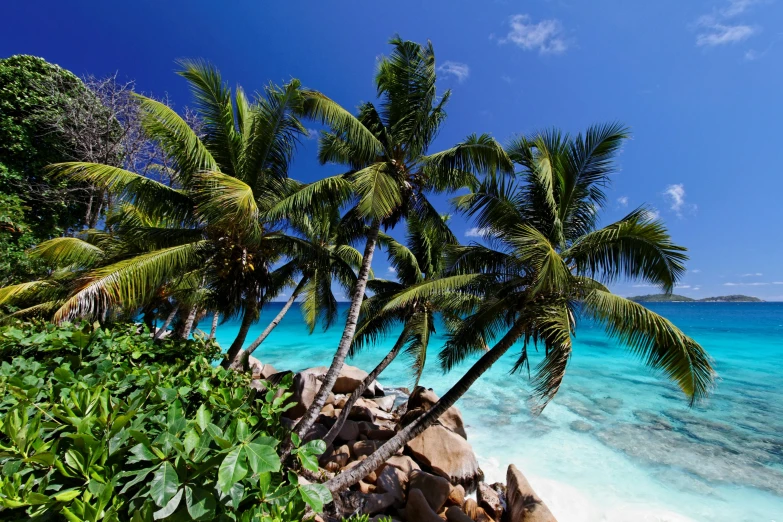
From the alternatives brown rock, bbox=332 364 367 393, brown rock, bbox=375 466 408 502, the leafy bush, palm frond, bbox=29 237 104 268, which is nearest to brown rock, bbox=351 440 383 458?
brown rock, bbox=375 466 408 502

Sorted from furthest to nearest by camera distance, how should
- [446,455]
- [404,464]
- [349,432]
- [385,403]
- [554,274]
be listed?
1. [385,403]
2. [349,432]
3. [446,455]
4. [404,464]
5. [554,274]

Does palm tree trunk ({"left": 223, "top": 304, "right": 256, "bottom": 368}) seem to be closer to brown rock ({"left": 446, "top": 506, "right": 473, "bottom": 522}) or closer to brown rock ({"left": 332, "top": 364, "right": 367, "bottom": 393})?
brown rock ({"left": 332, "top": 364, "right": 367, "bottom": 393})

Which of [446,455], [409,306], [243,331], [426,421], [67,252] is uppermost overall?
[409,306]

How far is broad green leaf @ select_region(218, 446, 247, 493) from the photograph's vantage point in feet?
4.77

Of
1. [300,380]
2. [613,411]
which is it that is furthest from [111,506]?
[613,411]

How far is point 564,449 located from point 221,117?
13320mm

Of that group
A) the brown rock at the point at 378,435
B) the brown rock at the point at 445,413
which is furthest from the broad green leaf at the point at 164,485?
the brown rock at the point at 445,413

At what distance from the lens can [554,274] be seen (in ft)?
14.3

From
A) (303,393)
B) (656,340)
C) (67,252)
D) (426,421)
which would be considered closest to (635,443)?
(656,340)

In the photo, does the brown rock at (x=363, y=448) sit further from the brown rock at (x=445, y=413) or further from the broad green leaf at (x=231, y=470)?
the broad green leaf at (x=231, y=470)

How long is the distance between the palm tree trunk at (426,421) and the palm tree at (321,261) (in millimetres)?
3557

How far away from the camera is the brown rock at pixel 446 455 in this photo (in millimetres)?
7242

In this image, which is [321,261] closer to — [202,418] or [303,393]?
[303,393]

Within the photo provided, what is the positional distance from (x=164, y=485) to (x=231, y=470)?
0.99 feet
